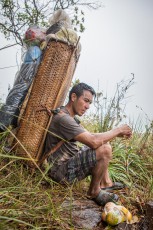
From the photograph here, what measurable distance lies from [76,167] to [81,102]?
0.75m

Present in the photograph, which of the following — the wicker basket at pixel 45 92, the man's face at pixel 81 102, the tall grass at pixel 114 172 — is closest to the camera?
the tall grass at pixel 114 172

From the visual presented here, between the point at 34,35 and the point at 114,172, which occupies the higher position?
the point at 34,35

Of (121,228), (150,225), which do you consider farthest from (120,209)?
(150,225)

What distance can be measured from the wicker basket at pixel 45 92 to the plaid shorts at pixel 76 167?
38cm

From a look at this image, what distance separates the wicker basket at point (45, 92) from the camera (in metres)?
2.63

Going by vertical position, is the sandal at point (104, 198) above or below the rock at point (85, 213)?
above

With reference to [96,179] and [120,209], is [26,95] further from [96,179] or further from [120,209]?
[120,209]

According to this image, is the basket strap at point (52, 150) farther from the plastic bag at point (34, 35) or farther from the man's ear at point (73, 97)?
the plastic bag at point (34, 35)

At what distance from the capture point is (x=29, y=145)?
264cm

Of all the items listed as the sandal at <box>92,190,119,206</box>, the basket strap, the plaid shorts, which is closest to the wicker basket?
the basket strap

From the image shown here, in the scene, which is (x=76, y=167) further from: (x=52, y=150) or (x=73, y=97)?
(x=73, y=97)

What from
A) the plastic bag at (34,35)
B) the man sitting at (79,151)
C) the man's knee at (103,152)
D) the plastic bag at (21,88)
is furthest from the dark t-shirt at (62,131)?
the plastic bag at (34,35)

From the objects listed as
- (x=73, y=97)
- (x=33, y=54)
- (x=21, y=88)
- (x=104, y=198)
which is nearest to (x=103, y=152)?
(x=104, y=198)

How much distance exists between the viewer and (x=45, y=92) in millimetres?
2623
